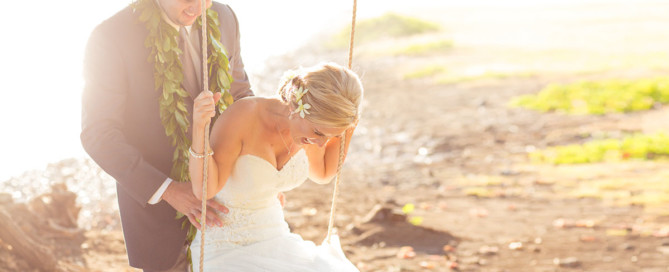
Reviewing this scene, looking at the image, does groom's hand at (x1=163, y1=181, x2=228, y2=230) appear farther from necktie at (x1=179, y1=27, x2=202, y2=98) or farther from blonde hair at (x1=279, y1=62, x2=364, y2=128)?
blonde hair at (x1=279, y1=62, x2=364, y2=128)

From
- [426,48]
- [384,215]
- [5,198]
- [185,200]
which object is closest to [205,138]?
[185,200]

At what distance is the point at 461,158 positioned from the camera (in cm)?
1164

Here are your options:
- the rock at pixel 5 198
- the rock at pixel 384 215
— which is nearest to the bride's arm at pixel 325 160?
the rock at pixel 5 198

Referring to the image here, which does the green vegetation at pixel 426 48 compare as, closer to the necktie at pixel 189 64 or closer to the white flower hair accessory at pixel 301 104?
the necktie at pixel 189 64

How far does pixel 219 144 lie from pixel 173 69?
1.15ft

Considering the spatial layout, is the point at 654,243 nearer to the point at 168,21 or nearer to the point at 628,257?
the point at 628,257

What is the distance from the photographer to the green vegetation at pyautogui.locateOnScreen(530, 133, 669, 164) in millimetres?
10633

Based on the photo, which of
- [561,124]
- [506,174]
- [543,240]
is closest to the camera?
[543,240]

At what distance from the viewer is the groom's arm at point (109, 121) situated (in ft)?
9.92

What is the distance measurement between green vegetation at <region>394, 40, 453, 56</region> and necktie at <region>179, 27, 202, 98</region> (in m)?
26.2

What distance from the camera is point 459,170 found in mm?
10883

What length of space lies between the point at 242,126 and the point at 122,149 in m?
0.46

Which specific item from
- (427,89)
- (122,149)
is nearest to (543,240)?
(122,149)

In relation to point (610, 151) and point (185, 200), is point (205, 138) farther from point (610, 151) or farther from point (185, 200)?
point (610, 151)
